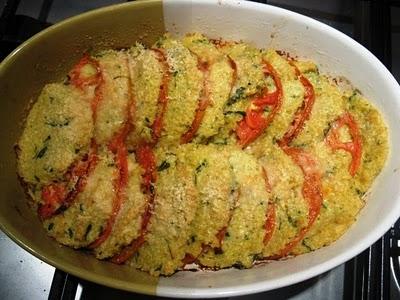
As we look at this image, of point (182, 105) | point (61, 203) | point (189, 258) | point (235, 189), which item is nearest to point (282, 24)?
point (182, 105)

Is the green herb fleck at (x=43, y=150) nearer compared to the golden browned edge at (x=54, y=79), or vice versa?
the golden browned edge at (x=54, y=79)

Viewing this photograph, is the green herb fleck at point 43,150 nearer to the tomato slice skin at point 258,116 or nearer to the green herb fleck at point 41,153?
the green herb fleck at point 41,153

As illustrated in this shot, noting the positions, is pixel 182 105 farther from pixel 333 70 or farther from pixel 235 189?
pixel 333 70

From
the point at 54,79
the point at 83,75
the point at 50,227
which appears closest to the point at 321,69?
the point at 83,75

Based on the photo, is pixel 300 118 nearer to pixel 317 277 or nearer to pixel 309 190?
pixel 309 190

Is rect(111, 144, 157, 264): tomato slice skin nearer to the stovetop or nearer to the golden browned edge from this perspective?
the golden browned edge

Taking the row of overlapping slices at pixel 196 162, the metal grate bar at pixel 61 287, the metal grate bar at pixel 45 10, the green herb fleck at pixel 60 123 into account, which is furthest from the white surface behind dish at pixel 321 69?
the metal grate bar at pixel 45 10
